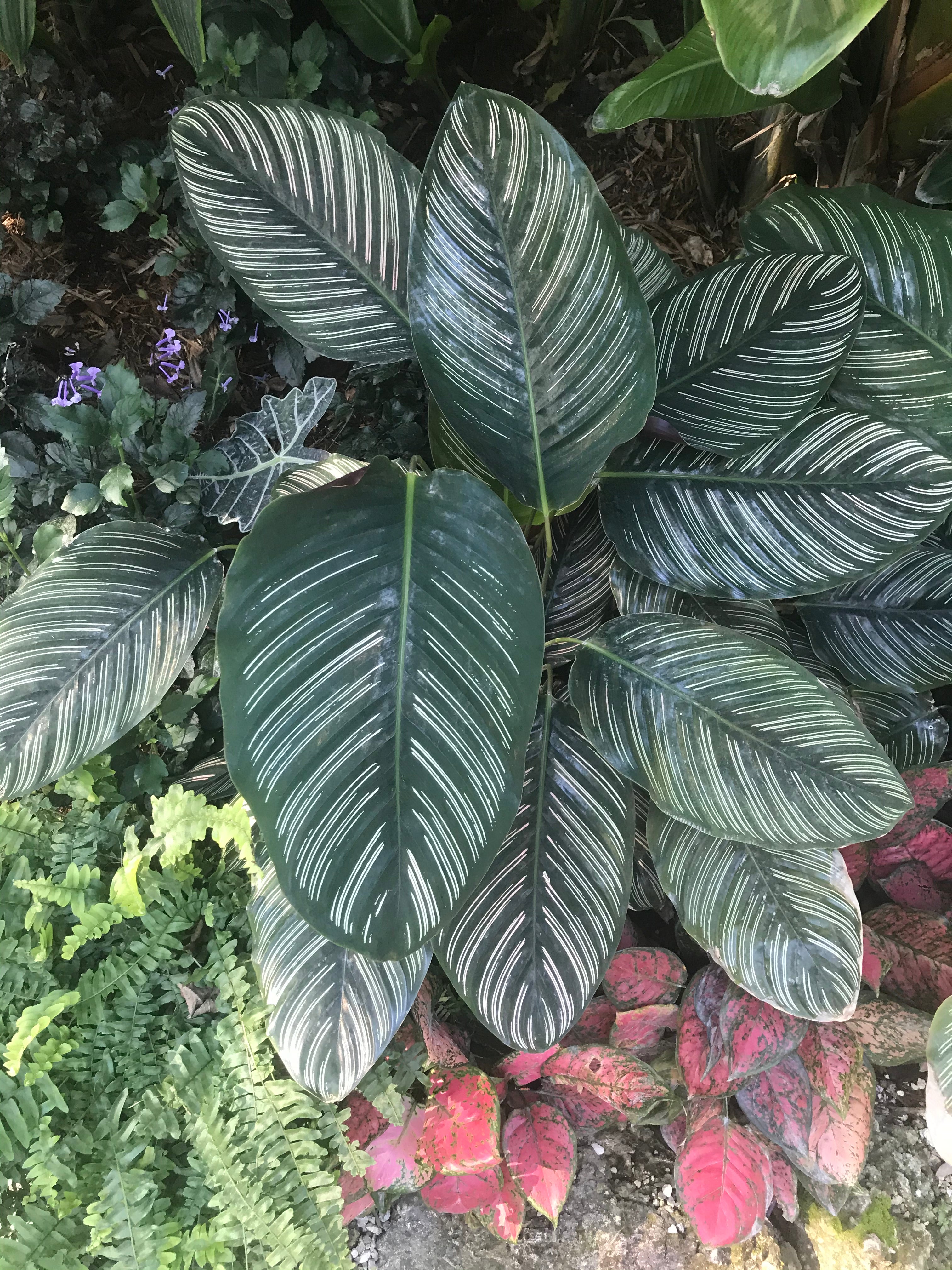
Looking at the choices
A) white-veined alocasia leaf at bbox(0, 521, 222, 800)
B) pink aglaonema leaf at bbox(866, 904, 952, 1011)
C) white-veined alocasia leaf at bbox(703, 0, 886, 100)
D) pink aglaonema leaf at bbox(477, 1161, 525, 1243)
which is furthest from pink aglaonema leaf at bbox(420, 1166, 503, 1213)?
white-veined alocasia leaf at bbox(703, 0, 886, 100)

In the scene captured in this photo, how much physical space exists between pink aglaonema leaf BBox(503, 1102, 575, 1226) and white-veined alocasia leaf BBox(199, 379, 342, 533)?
1074 mm

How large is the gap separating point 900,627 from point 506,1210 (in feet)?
3.75

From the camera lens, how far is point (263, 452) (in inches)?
41.6

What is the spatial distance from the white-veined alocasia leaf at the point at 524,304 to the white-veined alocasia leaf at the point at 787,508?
0.19m

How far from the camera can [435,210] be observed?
70 cm

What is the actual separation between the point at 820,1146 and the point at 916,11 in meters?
1.66

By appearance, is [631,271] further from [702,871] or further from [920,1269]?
[920,1269]

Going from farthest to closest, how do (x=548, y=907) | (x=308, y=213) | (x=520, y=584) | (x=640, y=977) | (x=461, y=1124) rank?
(x=640, y=977) < (x=461, y=1124) < (x=548, y=907) < (x=308, y=213) < (x=520, y=584)

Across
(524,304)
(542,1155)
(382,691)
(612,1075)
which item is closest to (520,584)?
→ (382,691)

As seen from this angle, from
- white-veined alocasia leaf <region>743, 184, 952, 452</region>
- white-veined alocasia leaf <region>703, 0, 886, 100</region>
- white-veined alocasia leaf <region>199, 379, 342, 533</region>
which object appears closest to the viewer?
white-veined alocasia leaf <region>703, 0, 886, 100</region>

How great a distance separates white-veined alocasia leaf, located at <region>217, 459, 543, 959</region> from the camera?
0.67 metres

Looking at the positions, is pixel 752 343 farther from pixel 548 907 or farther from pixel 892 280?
pixel 548 907

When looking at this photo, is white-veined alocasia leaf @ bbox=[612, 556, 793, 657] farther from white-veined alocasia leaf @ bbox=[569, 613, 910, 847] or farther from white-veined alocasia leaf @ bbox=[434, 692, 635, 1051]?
white-veined alocasia leaf @ bbox=[434, 692, 635, 1051]

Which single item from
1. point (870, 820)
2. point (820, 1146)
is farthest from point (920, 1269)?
point (870, 820)
